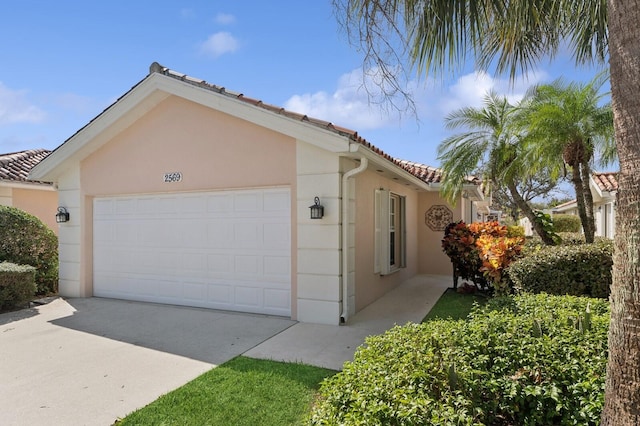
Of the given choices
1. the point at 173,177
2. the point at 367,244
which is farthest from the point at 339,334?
the point at 173,177

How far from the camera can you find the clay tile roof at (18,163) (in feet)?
41.0

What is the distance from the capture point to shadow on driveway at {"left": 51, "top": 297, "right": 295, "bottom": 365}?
6.11m

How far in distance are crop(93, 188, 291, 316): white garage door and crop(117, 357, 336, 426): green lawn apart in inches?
114

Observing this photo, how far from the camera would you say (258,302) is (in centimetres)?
820

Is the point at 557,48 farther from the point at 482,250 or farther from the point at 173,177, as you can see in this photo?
the point at 173,177

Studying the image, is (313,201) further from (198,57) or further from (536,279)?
(198,57)

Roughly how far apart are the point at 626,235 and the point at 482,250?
7.29 metres

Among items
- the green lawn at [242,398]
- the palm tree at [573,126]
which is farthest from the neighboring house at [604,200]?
the green lawn at [242,398]

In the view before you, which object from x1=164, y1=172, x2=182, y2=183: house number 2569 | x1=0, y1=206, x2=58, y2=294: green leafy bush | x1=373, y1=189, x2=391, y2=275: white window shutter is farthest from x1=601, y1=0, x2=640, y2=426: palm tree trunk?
x1=0, y1=206, x2=58, y2=294: green leafy bush

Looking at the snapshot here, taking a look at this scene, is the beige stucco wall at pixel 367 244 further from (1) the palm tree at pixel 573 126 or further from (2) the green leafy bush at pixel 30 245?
(2) the green leafy bush at pixel 30 245

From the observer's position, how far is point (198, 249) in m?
8.89

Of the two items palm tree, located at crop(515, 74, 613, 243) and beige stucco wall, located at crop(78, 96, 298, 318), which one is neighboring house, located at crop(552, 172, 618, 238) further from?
beige stucco wall, located at crop(78, 96, 298, 318)

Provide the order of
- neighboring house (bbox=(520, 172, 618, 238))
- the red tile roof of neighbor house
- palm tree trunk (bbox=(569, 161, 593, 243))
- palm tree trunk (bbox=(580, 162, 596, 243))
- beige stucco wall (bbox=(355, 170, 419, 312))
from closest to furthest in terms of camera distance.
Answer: the red tile roof of neighbor house
beige stucco wall (bbox=(355, 170, 419, 312))
palm tree trunk (bbox=(569, 161, 593, 243))
palm tree trunk (bbox=(580, 162, 596, 243))
neighboring house (bbox=(520, 172, 618, 238))

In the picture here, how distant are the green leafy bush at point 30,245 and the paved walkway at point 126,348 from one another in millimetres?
1844
